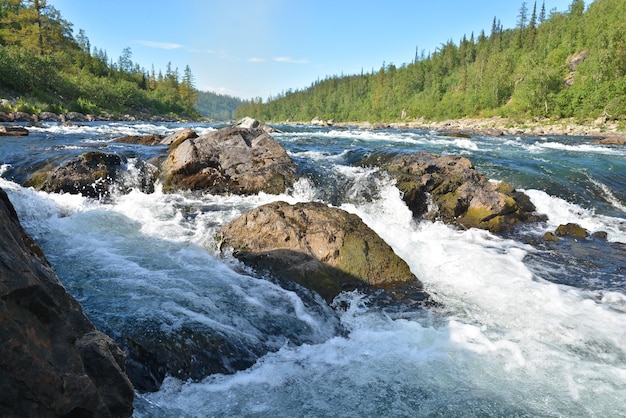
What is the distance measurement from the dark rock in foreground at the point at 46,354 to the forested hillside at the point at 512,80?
54.2m

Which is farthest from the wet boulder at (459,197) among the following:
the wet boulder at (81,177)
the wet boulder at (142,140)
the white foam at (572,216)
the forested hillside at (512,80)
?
the forested hillside at (512,80)

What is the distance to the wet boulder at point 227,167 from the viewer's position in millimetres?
12008

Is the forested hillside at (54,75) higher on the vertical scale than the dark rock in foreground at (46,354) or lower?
higher

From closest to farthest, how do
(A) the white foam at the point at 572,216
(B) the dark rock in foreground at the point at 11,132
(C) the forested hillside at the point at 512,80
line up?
(A) the white foam at the point at 572,216, (B) the dark rock in foreground at the point at 11,132, (C) the forested hillside at the point at 512,80

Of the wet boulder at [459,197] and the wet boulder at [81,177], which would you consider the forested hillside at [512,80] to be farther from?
the wet boulder at [81,177]

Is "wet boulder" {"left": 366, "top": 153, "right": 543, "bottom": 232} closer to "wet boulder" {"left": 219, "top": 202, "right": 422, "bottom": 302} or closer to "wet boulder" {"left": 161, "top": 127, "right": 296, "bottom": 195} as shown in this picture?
"wet boulder" {"left": 161, "top": 127, "right": 296, "bottom": 195}

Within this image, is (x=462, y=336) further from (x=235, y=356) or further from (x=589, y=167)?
(x=589, y=167)

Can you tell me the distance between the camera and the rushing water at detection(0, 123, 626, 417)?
4023 millimetres

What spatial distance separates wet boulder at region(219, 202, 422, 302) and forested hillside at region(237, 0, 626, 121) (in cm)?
4895

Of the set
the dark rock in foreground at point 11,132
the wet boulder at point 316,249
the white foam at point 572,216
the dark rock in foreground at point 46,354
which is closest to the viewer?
the dark rock in foreground at point 46,354

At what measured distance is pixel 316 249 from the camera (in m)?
7.09

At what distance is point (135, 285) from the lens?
5543 millimetres

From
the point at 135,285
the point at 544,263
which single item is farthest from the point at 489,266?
the point at 135,285

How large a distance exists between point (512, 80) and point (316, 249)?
81406 mm
